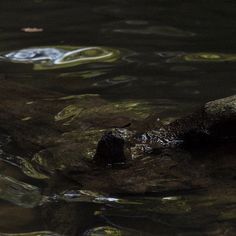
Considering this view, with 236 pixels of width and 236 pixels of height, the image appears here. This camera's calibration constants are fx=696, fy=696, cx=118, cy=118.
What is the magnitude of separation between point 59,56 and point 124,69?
0.79 metres

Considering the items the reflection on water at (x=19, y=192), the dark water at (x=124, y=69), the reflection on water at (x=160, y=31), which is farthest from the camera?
the reflection on water at (x=160, y=31)

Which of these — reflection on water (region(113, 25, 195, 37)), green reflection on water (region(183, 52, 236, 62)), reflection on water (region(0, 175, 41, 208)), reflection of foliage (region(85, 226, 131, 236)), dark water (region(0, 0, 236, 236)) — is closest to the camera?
reflection of foliage (region(85, 226, 131, 236))

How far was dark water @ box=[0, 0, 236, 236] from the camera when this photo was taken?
3490 mm

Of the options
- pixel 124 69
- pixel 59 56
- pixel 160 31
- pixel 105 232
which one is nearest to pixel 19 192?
pixel 105 232

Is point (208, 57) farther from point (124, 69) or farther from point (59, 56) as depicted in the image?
point (59, 56)

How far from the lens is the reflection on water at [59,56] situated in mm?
6480

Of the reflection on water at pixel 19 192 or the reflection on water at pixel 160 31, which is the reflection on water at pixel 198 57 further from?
the reflection on water at pixel 19 192

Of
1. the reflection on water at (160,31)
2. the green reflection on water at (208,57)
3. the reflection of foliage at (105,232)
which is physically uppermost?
the reflection on water at (160,31)

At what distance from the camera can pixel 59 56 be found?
666cm

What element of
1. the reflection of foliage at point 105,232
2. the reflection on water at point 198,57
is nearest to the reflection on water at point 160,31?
the reflection on water at point 198,57

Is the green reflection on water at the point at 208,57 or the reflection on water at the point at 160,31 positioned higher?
the reflection on water at the point at 160,31

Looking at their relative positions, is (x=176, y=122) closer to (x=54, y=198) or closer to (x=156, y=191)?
(x=156, y=191)

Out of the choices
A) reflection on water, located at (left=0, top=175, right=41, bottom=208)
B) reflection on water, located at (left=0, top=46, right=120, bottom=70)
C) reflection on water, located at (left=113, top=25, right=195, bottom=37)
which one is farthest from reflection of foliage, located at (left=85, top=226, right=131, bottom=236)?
reflection on water, located at (left=113, top=25, right=195, bottom=37)

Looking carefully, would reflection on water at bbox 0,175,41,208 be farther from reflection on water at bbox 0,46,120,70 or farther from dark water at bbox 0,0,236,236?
reflection on water at bbox 0,46,120,70
